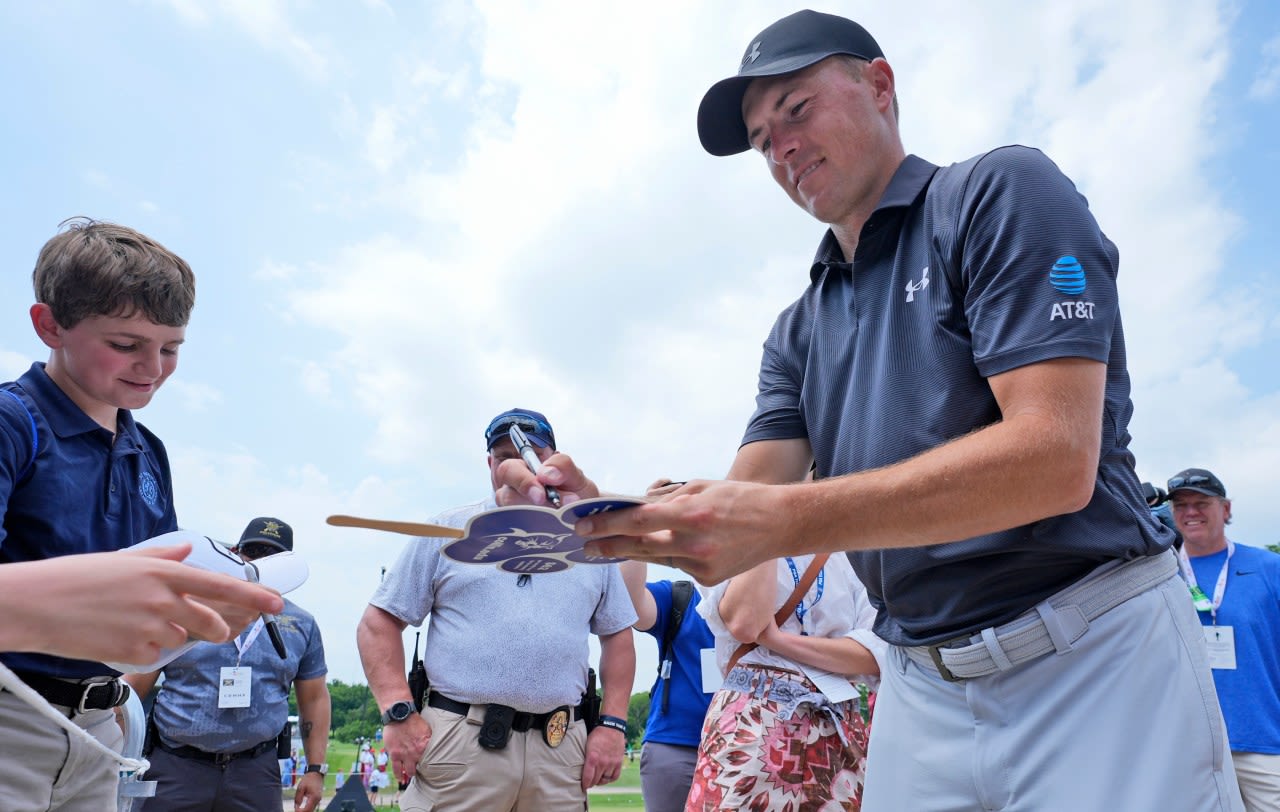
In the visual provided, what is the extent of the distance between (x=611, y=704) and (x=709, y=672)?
1.88ft

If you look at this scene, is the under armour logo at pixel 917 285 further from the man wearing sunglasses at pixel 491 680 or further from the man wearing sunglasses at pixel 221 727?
the man wearing sunglasses at pixel 221 727

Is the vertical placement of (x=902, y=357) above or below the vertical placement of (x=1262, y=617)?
above

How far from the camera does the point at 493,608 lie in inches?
184

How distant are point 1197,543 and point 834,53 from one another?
18.7 feet

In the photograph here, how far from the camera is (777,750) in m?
2.99

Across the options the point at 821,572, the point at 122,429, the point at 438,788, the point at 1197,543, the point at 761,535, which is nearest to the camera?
the point at 761,535

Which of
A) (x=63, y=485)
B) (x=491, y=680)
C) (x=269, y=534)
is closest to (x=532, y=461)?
(x=63, y=485)

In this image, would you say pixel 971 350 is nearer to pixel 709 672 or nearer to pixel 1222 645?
pixel 709 672

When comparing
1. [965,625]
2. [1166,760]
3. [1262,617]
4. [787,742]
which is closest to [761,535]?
[965,625]

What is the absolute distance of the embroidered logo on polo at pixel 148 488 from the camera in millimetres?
2920

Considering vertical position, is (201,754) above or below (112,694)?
below

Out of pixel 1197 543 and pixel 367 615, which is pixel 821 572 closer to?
pixel 367 615

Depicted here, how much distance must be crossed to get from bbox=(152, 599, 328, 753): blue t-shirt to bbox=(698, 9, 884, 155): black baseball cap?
190 inches

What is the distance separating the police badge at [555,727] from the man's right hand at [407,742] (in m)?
0.56
